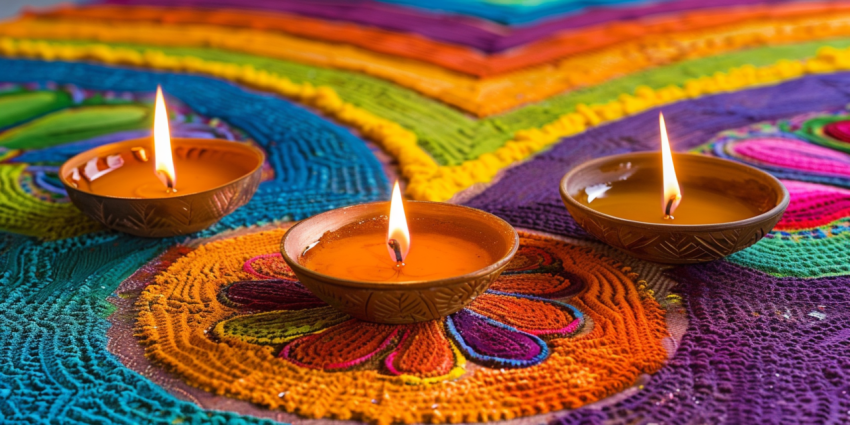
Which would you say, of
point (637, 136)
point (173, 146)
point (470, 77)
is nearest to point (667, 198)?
point (637, 136)

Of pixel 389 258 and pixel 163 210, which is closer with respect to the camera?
pixel 389 258

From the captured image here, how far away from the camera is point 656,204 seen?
801 millimetres

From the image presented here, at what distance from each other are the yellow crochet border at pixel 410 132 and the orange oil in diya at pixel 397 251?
8.7 inches

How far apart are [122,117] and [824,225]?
1.01 m

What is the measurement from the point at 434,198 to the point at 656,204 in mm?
259

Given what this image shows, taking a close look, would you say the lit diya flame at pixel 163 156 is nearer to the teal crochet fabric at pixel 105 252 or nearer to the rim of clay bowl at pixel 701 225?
the teal crochet fabric at pixel 105 252

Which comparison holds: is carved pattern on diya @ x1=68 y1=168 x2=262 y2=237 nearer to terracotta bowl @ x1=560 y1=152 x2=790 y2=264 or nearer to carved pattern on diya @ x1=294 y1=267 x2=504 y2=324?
Result: carved pattern on diya @ x1=294 y1=267 x2=504 y2=324

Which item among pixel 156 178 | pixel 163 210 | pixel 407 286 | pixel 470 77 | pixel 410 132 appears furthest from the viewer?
pixel 470 77

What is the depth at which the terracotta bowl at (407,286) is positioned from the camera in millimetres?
566

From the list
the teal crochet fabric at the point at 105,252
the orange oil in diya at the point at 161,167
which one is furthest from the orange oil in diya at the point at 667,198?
the orange oil in diya at the point at 161,167

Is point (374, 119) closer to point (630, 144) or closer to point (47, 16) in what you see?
point (630, 144)

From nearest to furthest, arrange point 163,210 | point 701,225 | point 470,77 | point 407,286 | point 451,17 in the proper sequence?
point 407,286
point 701,225
point 163,210
point 470,77
point 451,17

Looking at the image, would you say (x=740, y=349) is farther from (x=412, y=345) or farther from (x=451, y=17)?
(x=451, y=17)

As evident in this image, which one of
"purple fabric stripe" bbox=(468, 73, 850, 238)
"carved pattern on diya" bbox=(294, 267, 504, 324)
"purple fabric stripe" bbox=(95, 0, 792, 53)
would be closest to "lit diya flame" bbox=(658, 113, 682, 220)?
"purple fabric stripe" bbox=(468, 73, 850, 238)
